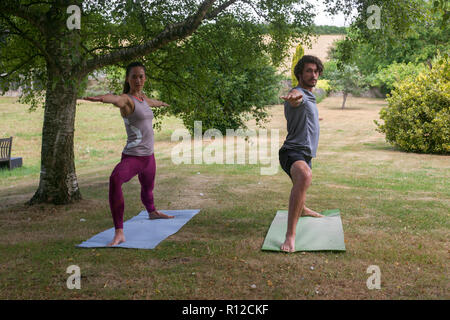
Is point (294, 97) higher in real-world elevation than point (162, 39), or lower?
lower

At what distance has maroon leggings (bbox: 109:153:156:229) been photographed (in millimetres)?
5004

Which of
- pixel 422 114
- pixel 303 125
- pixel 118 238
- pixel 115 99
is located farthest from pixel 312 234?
pixel 422 114

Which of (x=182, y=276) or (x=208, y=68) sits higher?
(x=208, y=68)

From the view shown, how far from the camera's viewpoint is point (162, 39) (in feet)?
21.9

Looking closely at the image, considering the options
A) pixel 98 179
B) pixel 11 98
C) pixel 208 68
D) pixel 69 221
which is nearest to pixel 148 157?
pixel 69 221

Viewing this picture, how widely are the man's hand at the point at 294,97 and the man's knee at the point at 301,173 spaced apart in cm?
69

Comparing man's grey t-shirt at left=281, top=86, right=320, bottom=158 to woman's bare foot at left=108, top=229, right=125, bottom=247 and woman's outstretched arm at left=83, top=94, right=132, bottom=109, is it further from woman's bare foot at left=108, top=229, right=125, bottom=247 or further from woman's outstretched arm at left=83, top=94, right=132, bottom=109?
woman's bare foot at left=108, top=229, right=125, bottom=247

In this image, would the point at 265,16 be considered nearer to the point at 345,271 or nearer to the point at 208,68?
the point at 208,68

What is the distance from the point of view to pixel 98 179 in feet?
36.3

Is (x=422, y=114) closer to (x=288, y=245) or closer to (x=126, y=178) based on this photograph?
(x=288, y=245)

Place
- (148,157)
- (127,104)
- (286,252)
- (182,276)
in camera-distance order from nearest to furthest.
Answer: (182,276), (286,252), (127,104), (148,157)

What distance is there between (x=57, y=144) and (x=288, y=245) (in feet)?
14.3
